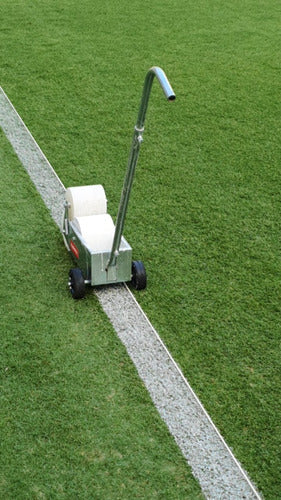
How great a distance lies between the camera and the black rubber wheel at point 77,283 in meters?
4.52

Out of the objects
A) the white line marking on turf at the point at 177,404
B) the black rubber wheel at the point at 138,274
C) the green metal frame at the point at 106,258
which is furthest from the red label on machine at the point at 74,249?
the black rubber wheel at the point at 138,274

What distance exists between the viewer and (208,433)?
12.2 ft

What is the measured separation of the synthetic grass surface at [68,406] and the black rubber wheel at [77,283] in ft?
0.27

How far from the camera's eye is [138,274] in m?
4.65

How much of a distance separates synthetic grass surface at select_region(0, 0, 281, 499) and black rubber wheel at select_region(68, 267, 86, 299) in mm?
506

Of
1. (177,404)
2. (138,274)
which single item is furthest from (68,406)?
(138,274)

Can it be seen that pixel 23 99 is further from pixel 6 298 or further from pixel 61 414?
pixel 61 414

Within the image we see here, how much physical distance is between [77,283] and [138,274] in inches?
18.1

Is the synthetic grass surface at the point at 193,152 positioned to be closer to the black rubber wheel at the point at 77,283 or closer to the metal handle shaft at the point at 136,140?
the black rubber wheel at the point at 77,283

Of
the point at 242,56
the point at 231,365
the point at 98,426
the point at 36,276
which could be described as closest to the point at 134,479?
the point at 98,426

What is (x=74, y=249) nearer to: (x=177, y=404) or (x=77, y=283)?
(x=77, y=283)

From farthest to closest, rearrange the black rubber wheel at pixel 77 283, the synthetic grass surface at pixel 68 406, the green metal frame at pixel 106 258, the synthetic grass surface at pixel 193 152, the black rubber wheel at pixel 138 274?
1. the black rubber wheel at pixel 138 274
2. the black rubber wheel at pixel 77 283
3. the green metal frame at pixel 106 258
4. the synthetic grass surface at pixel 193 152
5. the synthetic grass surface at pixel 68 406

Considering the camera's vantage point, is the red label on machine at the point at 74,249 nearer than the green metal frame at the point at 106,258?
No

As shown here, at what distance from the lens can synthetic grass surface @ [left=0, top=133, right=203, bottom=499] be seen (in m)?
3.37
